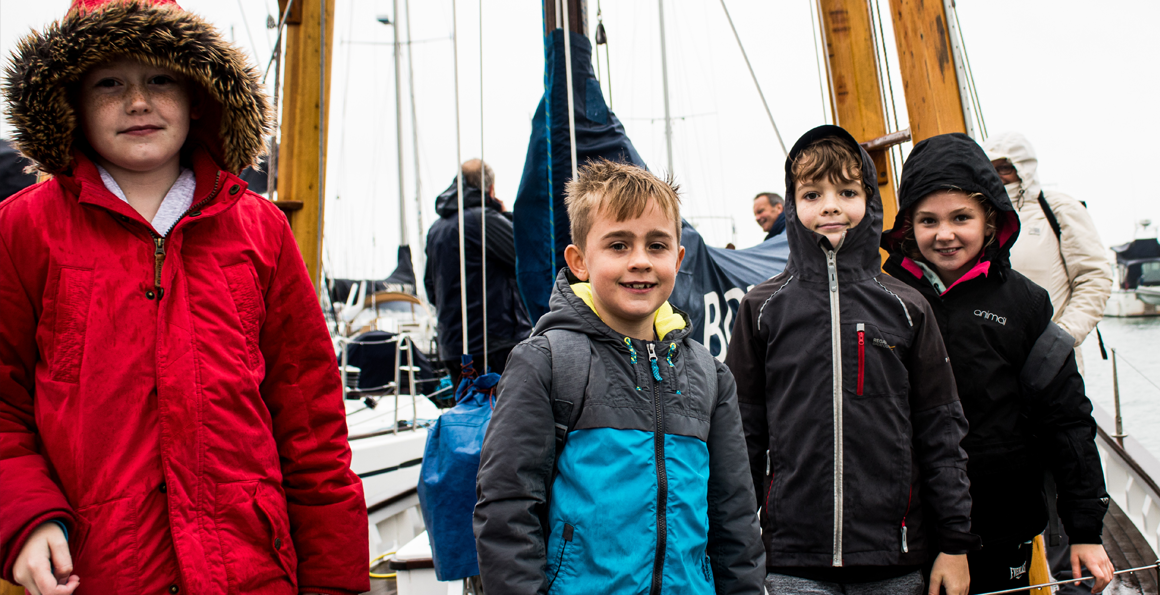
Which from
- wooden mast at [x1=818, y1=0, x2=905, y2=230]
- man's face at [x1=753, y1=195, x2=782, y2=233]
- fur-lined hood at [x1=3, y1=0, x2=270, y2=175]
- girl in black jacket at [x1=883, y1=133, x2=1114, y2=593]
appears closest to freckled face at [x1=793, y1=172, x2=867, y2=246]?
girl in black jacket at [x1=883, y1=133, x2=1114, y2=593]

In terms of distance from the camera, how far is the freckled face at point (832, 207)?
2053 millimetres

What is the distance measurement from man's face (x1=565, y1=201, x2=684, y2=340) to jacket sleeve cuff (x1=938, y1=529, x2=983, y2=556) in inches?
36.3

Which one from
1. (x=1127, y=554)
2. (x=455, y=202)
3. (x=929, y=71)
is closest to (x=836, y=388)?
(x=929, y=71)

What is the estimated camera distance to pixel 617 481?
142cm

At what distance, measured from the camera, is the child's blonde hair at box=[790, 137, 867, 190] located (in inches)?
82.2

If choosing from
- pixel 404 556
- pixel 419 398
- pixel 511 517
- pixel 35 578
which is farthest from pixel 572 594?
pixel 419 398

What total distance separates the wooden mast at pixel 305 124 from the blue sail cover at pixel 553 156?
1319 millimetres

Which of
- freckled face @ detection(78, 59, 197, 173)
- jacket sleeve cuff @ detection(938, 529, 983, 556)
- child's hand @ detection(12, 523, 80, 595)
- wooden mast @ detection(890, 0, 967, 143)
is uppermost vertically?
wooden mast @ detection(890, 0, 967, 143)

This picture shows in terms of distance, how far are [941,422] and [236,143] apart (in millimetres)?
1849

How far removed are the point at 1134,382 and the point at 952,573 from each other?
40.5 ft

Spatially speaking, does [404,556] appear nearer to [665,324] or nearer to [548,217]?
[548,217]

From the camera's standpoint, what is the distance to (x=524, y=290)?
9.12ft

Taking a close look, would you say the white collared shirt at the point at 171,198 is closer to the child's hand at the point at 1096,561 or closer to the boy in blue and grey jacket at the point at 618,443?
the boy in blue and grey jacket at the point at 618,443

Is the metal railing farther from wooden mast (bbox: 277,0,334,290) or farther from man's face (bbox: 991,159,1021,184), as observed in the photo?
man's face (bbox: 991,159,1021,184)
